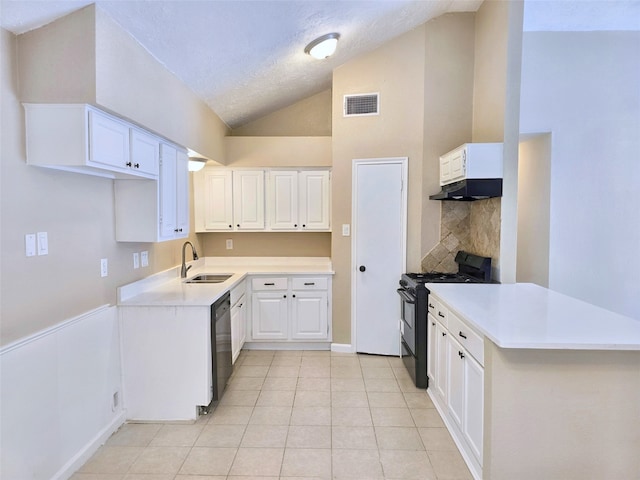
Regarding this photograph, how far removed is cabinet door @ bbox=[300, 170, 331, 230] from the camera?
13.7ft

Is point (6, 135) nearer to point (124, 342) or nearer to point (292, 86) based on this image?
point (124, 342)

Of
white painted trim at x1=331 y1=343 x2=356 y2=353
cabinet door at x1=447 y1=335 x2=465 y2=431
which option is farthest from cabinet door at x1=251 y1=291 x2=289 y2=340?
cabinet door at x1=447 y1=335 x2=465 y2=431

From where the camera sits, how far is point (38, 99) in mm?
1788

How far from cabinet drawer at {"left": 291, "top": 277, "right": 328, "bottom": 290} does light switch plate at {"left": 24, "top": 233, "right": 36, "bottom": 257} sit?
2.43 meters

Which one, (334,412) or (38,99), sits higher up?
(38,99)

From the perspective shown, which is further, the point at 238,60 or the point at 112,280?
the point at 238,60

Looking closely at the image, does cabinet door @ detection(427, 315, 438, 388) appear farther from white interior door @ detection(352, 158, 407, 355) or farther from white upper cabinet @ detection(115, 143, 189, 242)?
white upper cabinet @ detection(115, 143, 189, 242)

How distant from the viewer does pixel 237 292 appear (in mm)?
3498

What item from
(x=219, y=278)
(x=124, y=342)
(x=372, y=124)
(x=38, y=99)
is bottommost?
(x=124, y=342)

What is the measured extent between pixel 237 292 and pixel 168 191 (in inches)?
47.8

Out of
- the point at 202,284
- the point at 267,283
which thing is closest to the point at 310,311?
the point at 267,283

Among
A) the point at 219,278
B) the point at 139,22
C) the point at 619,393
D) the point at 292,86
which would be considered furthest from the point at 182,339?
the point at 292,86

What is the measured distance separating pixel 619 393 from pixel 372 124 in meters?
2.94

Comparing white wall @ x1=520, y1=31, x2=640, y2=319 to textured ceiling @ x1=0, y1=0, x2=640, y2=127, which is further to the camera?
white wall @ x1=520, y1=31, x2=640, y2=319
